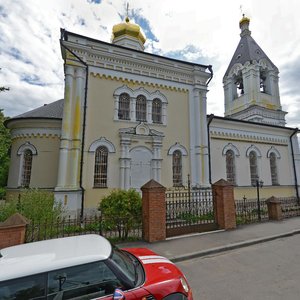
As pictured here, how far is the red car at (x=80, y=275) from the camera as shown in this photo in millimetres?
2144

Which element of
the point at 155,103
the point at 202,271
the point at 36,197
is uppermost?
the point at 155,103

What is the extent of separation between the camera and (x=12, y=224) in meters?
5.29

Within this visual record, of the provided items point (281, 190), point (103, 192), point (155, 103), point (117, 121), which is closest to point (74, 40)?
point (117, 121)

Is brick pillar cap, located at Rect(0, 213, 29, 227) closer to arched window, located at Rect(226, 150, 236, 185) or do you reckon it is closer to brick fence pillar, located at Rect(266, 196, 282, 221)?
brick fence pillar, located at Rect(266, 196, 282, 221)

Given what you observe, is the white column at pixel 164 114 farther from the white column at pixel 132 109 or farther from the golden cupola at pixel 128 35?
the golden cupola at pixel 128 35

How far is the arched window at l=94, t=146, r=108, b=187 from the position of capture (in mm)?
11164

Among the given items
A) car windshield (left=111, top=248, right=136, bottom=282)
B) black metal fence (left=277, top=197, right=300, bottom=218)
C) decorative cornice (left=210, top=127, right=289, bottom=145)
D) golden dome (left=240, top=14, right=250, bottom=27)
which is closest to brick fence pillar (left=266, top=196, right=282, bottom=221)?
black metal fence (left=277, top=197, right=300, bottom=218)

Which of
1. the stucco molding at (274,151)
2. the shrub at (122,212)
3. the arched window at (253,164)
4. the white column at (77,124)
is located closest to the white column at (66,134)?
the white column at (77,124)

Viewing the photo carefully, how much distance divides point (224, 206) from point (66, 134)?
833cm

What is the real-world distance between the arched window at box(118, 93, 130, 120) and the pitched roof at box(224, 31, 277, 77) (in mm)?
17494

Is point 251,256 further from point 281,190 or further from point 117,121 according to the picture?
point 281,190

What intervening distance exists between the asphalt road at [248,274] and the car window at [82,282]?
2.19 metres

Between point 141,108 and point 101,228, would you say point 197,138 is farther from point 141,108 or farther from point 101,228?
point 101,228

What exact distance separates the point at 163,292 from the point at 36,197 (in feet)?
19.3
